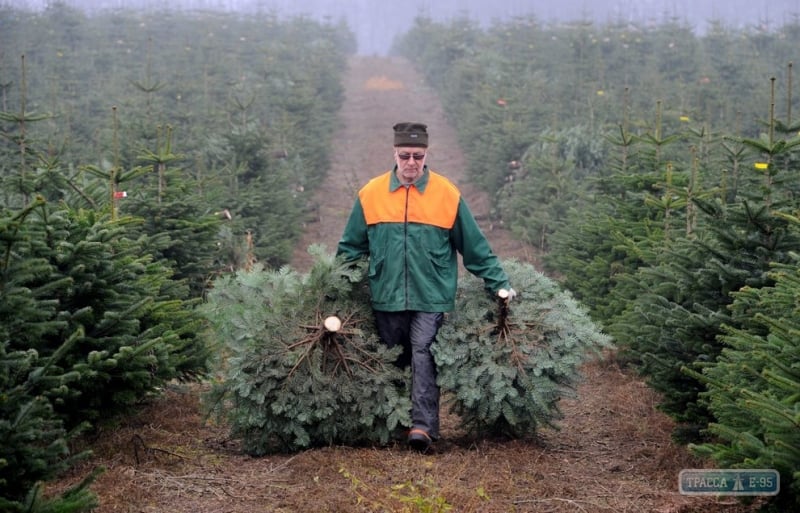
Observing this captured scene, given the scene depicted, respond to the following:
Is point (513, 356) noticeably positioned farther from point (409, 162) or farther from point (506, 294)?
point (409, 162)

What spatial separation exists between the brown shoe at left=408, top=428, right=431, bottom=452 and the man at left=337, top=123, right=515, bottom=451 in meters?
0.09

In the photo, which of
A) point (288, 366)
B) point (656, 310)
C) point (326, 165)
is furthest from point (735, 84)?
point (288, 366)

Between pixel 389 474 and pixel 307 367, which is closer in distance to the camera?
pixel 389 474

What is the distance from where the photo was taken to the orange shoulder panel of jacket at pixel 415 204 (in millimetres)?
5891

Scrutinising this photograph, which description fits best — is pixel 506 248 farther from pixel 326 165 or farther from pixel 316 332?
pixel 316 332

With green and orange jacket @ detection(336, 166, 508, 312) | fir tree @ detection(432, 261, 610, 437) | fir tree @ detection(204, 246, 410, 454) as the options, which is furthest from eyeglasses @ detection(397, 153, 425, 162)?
fir tree @ detection(432, 261, 610, 437)

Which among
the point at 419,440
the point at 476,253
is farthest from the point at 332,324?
the point at 476,253

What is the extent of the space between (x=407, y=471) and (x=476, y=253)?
1.53 metres

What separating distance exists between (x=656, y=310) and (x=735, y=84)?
22.1 m

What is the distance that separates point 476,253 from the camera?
5934mm

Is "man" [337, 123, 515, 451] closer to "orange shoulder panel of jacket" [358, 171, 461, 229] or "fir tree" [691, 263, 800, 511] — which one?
"orange shoulder panel of jacket" [358, 171, 461, 229]

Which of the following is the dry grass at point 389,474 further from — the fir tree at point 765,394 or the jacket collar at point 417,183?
the jacket collar at point 417,183

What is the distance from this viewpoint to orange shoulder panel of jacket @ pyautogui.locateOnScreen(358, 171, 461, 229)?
19.3 feet

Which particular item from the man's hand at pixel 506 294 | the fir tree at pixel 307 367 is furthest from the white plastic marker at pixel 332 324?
the man's hand at pixel 506 294
